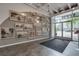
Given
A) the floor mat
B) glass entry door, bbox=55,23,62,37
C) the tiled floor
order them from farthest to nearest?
glass entry door, bbox=55,23,62,37 → the floor mat → the tiled floor

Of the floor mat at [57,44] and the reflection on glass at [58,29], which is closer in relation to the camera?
the floor mat at [57,44]

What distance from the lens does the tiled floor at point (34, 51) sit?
7.30 ft

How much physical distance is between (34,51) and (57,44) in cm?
70

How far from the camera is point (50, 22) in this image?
2.49 metres

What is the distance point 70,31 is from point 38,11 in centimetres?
110

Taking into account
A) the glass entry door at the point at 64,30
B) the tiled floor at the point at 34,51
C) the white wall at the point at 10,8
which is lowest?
the tiled floor at the point at 34,51

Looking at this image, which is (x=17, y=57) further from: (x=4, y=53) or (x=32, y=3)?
(x=32, y=3)

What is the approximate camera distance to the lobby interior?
225cm

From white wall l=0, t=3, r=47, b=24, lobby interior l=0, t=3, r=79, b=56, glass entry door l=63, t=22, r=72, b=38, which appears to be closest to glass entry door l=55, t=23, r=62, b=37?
lobby interior l=0, t=3, r=79, b=56

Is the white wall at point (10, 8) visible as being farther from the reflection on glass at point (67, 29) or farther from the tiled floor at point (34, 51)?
the reflection on glass at point (67, 29)

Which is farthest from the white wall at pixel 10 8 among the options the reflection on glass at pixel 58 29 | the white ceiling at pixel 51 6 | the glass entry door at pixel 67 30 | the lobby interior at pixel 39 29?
the glass entry door at pixel 67 30

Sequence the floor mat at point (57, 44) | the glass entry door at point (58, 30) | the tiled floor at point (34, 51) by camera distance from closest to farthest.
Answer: the tiled floor at point (34, 51) → the floor mat at point (57, 44) → the glass entry door at point (58, 30)

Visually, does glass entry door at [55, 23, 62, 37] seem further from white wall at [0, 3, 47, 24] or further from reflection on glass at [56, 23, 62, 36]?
white wall at [0, 3, 47, 24]

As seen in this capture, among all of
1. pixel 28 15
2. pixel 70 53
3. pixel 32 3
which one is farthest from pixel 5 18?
pixel 70 53
